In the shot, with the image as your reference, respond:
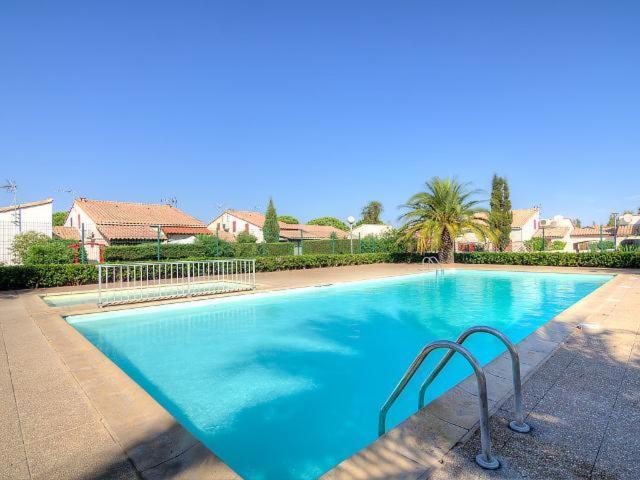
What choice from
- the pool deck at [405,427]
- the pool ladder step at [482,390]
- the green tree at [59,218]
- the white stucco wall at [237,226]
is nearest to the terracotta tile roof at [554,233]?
the white stucco wall at [237,226]

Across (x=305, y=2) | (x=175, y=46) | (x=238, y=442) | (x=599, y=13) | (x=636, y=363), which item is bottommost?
(x=238, y=442)

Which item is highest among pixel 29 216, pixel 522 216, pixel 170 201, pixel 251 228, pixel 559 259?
pixel 170 201

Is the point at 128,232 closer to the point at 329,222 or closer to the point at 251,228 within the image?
the point at 251,228

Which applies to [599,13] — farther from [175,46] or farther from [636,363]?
[175,46]

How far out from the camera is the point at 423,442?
2.50 m

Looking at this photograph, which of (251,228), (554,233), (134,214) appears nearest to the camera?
(134,214)

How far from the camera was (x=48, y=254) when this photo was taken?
1374cm

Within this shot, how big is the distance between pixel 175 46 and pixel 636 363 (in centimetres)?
1788

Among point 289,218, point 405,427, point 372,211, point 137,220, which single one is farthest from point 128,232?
point 372,211

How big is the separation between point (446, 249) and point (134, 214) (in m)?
26.0

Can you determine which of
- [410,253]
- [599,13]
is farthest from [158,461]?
[410,253]

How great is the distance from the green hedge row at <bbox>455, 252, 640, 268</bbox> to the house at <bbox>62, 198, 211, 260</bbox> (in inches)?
740

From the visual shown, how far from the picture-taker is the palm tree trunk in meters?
21.1

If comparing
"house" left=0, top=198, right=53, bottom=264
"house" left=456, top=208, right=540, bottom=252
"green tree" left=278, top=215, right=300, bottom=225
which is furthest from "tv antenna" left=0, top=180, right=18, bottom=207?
"house" left=456, top=208, right=540, bottom=252
